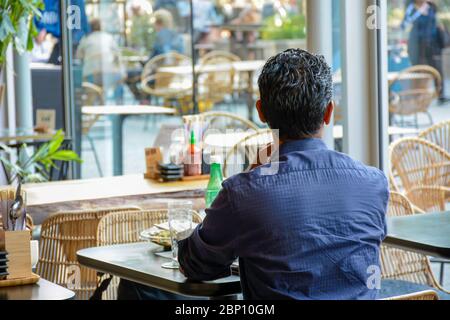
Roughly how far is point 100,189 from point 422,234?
6.73ft

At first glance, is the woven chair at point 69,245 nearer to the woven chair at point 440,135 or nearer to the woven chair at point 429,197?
the woven chair at point 429,197

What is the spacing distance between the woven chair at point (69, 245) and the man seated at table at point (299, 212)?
1.54m

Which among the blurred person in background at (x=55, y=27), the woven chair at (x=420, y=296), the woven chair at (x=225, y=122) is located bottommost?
the woven chair at (x=420, y=296)

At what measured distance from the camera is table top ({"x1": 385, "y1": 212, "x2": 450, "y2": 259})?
315 centimetres

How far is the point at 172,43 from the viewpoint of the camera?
9.89m

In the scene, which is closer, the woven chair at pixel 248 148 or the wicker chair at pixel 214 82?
the woven chair at pixel 248 148

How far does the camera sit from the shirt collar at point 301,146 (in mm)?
2533

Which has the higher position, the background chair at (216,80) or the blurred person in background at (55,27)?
the blurred person in background at (55,27)

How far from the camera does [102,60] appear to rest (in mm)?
8891

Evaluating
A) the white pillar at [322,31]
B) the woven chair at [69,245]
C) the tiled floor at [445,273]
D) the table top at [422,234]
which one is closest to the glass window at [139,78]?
the white pillar at [322,31]

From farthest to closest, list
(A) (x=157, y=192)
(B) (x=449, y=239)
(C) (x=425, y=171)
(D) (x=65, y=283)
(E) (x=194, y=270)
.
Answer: (C) (x=425, y=171), (A) (x=157, y=192), (D) (x=65, y=283), (B) (x=449, y=239), (E) (x=194, y=270)

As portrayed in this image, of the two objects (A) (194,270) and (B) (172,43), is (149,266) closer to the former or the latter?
(A) (194,270)

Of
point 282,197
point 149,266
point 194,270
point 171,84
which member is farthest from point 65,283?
point 171,84
